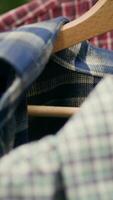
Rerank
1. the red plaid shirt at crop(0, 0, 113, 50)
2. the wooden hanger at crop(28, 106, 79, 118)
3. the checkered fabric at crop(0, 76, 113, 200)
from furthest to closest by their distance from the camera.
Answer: the red plaid shirt at crop(0, 0, 113, 50) → the wooden hanger at crop(28, 106, 79, 118) → the checkered fabric at crop(0, 76, 113, 200)

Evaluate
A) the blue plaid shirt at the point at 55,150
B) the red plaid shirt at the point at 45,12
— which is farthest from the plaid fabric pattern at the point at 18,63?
the red plaid shirt at the point at 45,12

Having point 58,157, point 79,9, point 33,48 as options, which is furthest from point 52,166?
point 79,9

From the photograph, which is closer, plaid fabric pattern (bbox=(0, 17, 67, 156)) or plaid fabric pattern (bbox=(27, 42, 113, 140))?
plaid fabric pattern (bbox=(0, 17, 67, 156))

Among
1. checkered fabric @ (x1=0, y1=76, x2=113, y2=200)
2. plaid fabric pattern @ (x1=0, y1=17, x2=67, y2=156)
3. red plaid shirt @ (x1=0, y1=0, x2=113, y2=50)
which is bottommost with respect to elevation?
red plaid shirt @ (x1=0, y1=0, x2=113, y2=50)

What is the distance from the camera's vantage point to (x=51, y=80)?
0.52 metres

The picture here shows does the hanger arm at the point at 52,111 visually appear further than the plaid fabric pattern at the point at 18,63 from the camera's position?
Yes

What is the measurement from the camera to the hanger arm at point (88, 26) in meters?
0.46

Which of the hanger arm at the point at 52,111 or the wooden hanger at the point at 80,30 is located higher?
the wooden hanger at the point at 80,30

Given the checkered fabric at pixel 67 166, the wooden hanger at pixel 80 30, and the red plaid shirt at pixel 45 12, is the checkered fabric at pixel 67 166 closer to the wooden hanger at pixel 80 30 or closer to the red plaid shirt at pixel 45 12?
the wooden hanger at pixel 80 30

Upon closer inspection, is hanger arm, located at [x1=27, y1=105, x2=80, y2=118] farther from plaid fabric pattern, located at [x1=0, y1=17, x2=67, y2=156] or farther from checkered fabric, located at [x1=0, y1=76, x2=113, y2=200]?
checkered fabric, located at [x1=0, y1=76, x2=113, y2=200]

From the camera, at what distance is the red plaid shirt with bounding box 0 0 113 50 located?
60cm

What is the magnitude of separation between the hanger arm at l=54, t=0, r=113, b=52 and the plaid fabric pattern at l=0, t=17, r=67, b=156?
21 mm

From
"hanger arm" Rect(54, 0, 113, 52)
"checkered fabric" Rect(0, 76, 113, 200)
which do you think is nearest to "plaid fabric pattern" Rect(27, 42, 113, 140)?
"hanger arm" Rect(54, 0, 113, 52)

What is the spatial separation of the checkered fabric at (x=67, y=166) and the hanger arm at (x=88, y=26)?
0.50 feet
